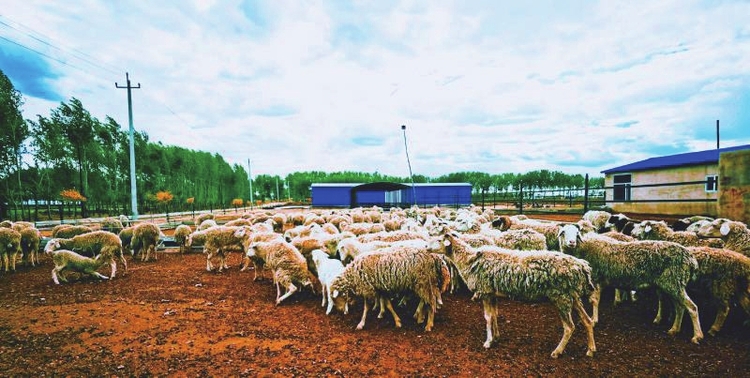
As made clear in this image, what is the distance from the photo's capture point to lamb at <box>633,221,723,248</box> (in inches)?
260

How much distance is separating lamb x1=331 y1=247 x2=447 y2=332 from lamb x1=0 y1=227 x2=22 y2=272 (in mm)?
11698

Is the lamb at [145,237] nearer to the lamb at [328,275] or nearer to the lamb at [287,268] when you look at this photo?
the lamb at [287,268]

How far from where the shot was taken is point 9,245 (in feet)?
34.6

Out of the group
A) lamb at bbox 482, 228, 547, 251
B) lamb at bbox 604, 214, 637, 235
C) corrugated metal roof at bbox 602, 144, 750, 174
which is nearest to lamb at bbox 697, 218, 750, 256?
lamb at bbox 604, 214, 637, 235

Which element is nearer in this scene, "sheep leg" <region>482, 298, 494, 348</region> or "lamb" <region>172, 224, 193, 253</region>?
"sheep leg" <region>482, 298, 494, 348</region>

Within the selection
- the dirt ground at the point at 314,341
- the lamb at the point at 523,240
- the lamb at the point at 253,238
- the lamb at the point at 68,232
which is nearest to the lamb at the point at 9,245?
the lamb at the point at 68,232

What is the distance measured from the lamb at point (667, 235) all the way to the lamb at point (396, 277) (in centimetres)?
521

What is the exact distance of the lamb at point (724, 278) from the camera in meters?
4.92

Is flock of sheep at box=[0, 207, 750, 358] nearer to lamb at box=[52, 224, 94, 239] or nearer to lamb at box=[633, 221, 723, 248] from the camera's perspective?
lamb at box=[633, 221, 723, 248]

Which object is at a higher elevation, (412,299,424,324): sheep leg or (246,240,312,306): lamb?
(246,240,312,306): lamb

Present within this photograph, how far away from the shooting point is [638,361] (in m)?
4.45

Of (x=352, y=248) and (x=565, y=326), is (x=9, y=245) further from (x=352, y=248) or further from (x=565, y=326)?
(x=565, y=326)

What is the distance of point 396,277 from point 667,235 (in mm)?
6289

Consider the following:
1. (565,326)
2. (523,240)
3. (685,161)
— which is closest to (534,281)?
(565,326)
